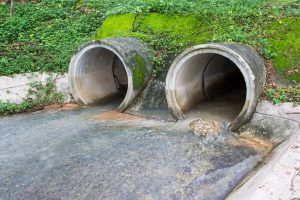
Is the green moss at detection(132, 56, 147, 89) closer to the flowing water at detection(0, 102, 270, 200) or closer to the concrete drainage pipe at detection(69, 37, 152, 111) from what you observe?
the concrete drainage pipe at detection(69, 37, 152, 111)

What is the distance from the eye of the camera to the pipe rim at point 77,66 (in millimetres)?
10125

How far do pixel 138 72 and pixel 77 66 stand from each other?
2.00m

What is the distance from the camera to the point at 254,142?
8391mm

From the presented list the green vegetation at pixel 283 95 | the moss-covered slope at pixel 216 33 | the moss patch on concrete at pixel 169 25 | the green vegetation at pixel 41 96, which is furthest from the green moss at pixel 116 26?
the green vegetation at pixel 283 95

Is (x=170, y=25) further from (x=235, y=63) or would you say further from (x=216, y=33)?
(x=235, y=63)

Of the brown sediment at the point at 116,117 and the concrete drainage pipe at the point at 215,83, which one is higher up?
the concrete drainage pipe at the point at 215,83

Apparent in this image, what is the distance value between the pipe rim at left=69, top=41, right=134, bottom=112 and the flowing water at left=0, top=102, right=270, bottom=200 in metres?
0.99

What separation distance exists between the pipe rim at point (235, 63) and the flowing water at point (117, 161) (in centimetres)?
49

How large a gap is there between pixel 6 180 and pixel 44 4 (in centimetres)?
1233

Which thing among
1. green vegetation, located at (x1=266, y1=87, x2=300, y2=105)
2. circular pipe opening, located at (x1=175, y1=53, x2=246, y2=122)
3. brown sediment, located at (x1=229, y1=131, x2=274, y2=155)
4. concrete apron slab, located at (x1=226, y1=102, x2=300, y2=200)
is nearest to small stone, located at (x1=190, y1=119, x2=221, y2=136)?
brown sediment, located at (x1=229, y1=131, x2=274, y2=155)

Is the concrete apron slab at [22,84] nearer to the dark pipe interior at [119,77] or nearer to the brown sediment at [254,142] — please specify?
the dark pipe interior at [119,77]

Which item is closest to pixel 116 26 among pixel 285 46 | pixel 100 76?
pixel 100 76

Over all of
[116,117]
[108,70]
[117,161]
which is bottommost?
[117,161]

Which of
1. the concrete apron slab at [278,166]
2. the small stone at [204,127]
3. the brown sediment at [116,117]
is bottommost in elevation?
the brown sediment at [116,117]
